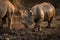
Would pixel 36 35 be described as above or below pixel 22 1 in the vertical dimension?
below

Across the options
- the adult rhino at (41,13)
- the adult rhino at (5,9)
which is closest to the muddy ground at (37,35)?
the adult rhino at (41,13)

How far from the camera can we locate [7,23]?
11719 mm

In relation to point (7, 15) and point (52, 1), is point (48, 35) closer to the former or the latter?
point (7, 15)

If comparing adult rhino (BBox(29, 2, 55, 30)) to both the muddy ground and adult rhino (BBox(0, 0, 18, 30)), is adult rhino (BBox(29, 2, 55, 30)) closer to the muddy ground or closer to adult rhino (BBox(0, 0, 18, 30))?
the muddy ground

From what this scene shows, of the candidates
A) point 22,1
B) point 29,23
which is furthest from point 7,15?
point 22,1

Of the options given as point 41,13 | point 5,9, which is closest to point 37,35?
point 41,13

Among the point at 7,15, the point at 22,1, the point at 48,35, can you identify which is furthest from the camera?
the point at 22,1

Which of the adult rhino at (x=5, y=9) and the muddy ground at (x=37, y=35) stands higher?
the adult rhino at (x=5, y=9)

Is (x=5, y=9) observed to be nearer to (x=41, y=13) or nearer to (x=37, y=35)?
(x=41, y=13)

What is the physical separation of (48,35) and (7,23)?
2250mm

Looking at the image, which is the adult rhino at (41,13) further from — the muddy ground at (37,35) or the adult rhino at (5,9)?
the adult rhino at (5,9)

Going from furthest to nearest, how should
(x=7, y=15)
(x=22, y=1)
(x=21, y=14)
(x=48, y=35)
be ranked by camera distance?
(x=22, y=1), (x=21, y=14), (x=7, y=15), (x=48, y=35)

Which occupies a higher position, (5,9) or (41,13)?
(5,9)

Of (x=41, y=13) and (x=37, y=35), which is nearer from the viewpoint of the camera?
(x=37, y=35)
